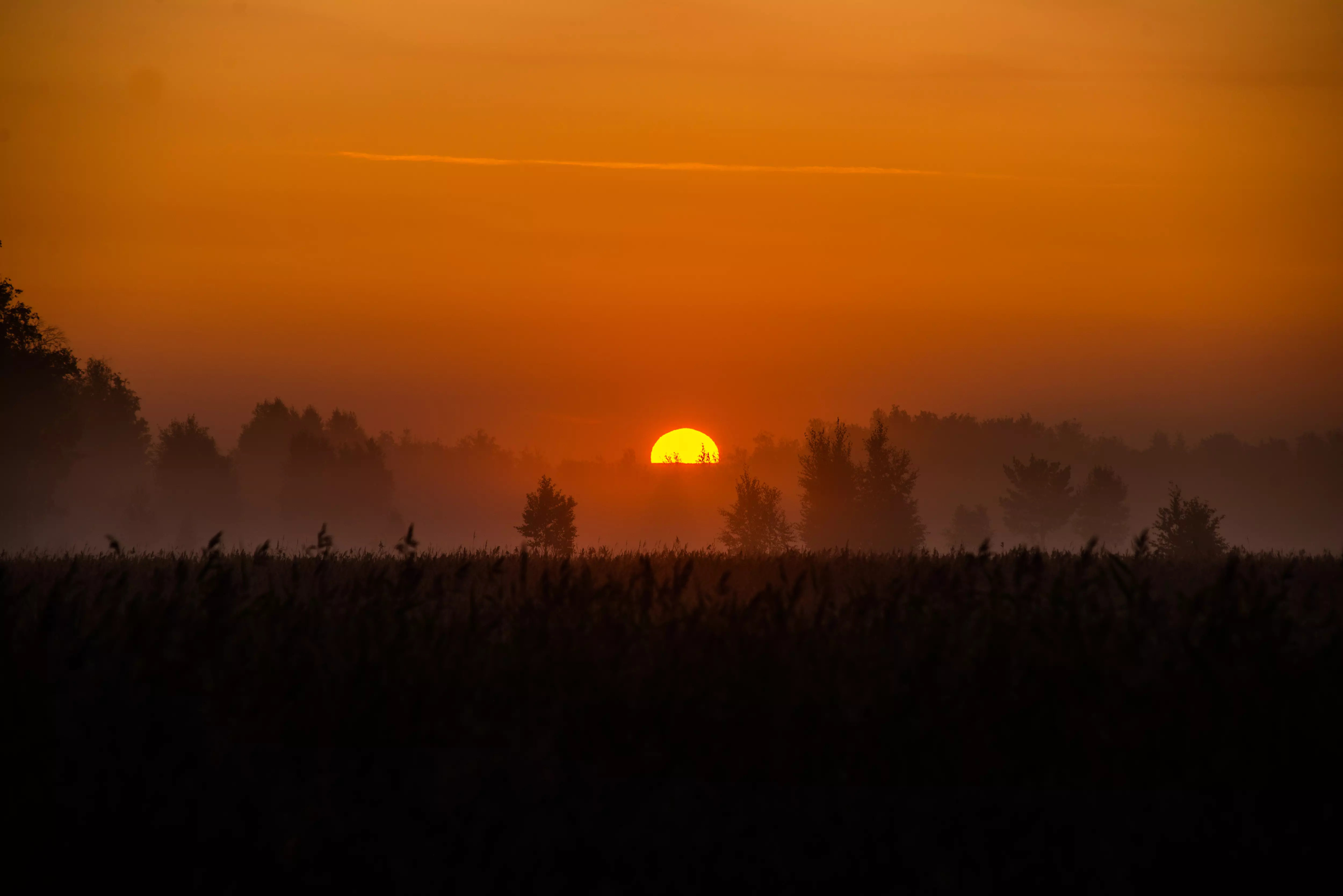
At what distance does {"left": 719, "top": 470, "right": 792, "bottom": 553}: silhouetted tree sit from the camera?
7544 centimetres

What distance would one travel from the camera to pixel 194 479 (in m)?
88.1

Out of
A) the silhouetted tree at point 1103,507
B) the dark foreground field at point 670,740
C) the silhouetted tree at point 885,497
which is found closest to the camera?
the dark foreground field at point 670,740

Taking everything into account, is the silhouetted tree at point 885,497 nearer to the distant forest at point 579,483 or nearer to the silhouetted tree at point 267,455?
the distant forest at point 579,483

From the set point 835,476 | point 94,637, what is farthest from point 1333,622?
point 835,476

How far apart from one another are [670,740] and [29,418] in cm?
3951

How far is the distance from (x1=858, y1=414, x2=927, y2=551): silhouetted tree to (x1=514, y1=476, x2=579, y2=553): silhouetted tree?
17.3 m

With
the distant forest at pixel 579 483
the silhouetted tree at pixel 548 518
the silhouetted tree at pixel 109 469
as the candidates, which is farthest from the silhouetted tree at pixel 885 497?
the silhouetted tree at pixel 109 469

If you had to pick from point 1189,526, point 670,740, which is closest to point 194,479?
point 1189,526

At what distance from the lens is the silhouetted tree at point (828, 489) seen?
217 feet

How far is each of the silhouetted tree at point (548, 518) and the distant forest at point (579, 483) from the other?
1325 centimetres

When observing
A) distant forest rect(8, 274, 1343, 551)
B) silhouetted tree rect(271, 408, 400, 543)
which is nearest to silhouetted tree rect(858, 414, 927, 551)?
A: distant forest rect(8, 274, 1343, 551)

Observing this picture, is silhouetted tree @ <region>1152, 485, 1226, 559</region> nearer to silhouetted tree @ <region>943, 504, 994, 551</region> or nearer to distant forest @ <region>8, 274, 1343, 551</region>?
distant forest @ <region>8, 274, 1343, 551</region>

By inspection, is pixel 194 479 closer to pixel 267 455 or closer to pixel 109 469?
pixel 109 469

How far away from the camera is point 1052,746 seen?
207 inches
